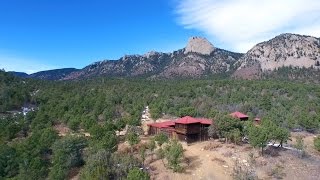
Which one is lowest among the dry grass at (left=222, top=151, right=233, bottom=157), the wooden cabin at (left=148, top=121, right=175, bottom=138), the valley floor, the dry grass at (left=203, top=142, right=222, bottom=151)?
the valley floor

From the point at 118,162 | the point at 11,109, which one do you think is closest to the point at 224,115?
the point at 118,162

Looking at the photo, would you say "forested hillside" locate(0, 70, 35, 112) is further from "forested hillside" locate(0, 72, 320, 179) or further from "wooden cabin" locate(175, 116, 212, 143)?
"wooden cabin" locate(175, 116, 212, 143)

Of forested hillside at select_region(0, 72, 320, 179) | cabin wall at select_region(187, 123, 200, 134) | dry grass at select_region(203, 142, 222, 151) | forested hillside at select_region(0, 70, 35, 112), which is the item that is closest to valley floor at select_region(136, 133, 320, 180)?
dry grass at select_region(203, 142, 222, 151)

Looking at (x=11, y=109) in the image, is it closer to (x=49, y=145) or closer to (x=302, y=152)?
(x=49, y=145)

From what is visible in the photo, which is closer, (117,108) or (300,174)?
(300,174)

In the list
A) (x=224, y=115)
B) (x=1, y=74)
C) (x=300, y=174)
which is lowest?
(x=300, y=174)

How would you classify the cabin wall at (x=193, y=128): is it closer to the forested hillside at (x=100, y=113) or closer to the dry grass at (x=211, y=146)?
the dry grass at (x=211, y=146)

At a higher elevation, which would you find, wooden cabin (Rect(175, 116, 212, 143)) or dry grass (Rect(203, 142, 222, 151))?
wooden cabin (Rect(175, 116, 212, 143))

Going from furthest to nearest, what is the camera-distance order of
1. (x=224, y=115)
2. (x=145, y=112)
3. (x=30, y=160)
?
(x=145, y=112)
(x=224, y=115)
(x=30, y=160)

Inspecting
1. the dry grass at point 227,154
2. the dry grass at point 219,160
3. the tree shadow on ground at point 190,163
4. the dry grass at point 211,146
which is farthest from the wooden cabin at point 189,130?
the dry grass at point 219,160
